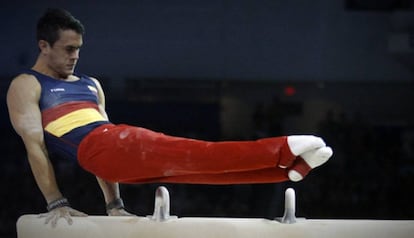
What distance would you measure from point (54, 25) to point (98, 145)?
2.14 feet

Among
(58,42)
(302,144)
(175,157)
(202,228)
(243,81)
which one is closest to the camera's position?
(302,144)

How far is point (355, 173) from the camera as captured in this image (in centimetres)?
461

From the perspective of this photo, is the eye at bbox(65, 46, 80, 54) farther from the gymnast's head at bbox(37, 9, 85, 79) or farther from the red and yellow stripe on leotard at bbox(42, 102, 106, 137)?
the red and yellow stripe on leotard at bbox(42, 102, 106, 137)

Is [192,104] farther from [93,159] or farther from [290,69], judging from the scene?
[93,159]

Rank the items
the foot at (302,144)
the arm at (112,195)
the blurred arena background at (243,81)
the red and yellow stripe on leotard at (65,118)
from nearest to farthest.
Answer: the foot at (302,144)
the red and yellow stripe on leotard at (65,118)
the arm at (112,195)
the blurred arena background at (243,81)

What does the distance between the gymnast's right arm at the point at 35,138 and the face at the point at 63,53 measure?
5.7 inches

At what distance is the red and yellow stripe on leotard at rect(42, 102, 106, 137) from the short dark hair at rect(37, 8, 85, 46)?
32cm

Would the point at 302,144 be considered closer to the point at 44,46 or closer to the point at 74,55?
the point at 74,55

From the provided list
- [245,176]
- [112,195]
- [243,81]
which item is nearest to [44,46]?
[112,195]

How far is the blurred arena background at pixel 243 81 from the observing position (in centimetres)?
399

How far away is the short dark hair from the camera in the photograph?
10.5ft

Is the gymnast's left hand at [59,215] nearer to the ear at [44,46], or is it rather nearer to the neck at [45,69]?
the neck at [45,69]


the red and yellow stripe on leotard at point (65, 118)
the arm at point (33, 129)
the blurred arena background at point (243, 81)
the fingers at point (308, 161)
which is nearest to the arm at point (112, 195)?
the red and yellow stripe on leotard at point (65, 118)

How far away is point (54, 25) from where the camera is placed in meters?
3.22
